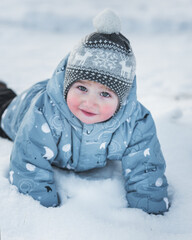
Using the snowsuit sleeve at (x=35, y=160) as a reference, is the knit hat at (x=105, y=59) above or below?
above

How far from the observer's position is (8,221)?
914 millimetres

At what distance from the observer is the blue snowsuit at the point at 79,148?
1.06m

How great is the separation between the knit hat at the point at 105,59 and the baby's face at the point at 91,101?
2 cm

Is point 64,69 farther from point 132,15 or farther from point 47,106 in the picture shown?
point 132,15

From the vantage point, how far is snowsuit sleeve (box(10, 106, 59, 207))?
1.04 meters

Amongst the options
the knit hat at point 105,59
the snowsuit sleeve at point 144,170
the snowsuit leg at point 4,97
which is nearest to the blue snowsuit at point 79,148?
the snowsuit sleeve at point 144,170

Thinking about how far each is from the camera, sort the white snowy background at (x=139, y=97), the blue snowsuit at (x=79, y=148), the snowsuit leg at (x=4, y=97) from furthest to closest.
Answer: the snowsuit leg at (x=4, y=97) → the blue snowsuit at (x=79, y=148) → the white snowy background at (x=139, y=97)

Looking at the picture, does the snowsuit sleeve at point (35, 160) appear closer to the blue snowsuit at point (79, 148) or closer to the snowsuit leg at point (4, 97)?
the blue snowsuit at point (79, 148)

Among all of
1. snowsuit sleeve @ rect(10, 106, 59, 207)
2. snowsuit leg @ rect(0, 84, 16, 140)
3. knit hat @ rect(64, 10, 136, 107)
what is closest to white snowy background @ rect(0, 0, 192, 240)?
snowsuit sleeve @ rect(10, 106, 59, 207)

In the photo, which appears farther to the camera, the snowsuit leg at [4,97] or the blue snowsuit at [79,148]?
the snowsuit leg at [4,97]

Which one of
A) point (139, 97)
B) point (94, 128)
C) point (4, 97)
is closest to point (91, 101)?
point (94, 128)

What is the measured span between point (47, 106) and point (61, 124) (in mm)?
89

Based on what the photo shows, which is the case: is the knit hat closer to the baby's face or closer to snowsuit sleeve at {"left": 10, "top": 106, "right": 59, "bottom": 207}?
the baby's face

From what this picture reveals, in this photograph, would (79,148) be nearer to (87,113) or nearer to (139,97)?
(87,113)
